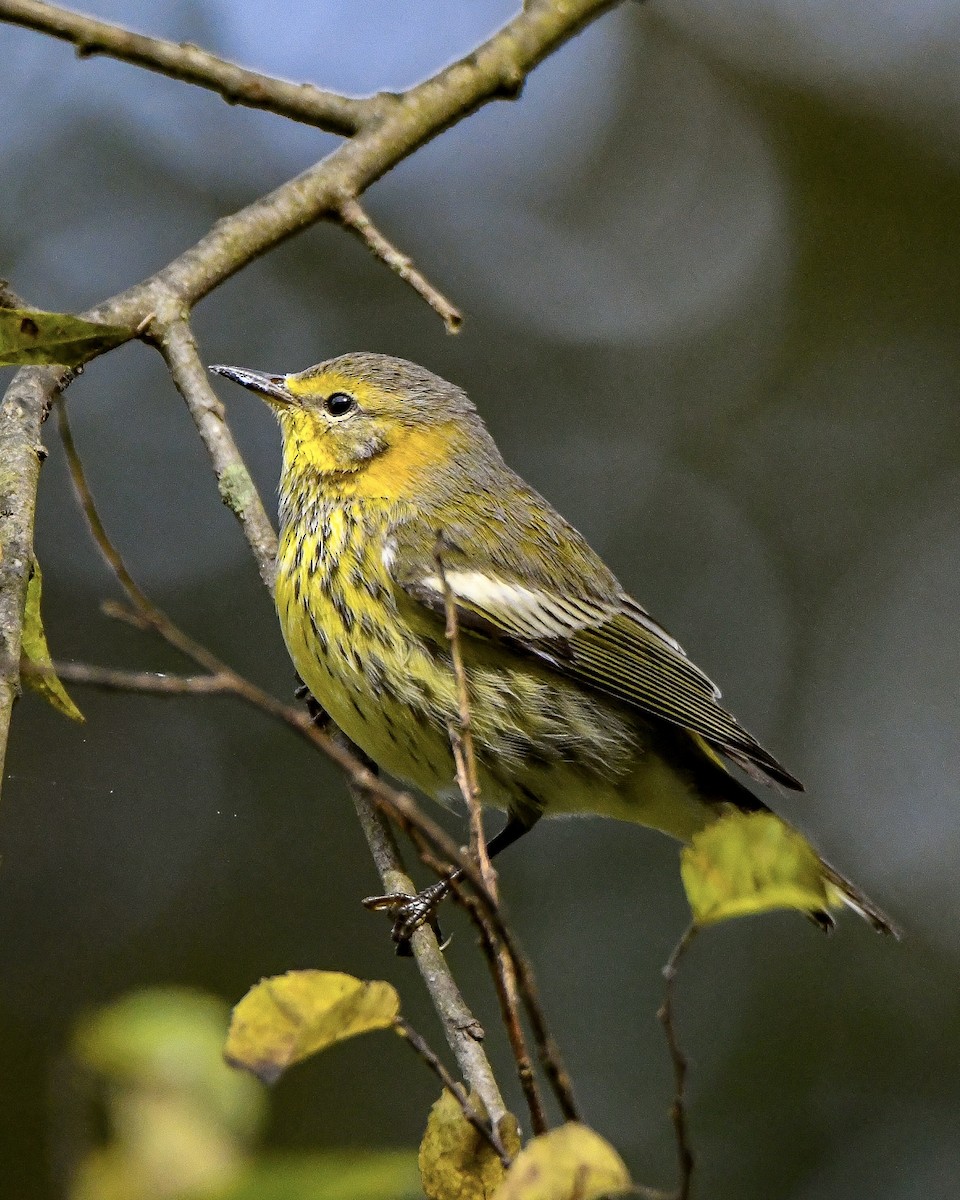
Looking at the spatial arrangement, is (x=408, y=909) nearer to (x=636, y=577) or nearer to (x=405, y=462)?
(x=405, y=462)

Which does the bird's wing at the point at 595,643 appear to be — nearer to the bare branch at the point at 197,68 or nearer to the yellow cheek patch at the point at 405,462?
the yellow cheek patch at the point at 405,462

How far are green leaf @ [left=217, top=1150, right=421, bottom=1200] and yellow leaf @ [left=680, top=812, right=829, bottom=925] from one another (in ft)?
1.65

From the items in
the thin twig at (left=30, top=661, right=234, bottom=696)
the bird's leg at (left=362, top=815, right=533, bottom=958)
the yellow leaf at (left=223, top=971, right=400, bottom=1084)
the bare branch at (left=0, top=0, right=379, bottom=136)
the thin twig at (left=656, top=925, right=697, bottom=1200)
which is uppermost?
the bare branch at (left=0, top=0, right=379, bottom=136)

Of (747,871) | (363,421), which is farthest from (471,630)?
(747,871)

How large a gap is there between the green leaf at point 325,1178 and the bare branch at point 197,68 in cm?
268

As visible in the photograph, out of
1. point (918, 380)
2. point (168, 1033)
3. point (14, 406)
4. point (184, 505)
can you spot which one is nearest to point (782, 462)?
point (918, 380)

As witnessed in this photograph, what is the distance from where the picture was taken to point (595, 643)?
3.92 meters

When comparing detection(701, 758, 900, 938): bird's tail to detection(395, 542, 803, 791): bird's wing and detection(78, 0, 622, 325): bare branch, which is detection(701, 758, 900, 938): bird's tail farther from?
detection(78, 0, 622, 325): bare branch

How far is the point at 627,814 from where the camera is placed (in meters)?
3.98

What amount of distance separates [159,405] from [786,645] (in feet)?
14.1

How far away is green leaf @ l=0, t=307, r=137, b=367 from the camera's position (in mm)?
2334

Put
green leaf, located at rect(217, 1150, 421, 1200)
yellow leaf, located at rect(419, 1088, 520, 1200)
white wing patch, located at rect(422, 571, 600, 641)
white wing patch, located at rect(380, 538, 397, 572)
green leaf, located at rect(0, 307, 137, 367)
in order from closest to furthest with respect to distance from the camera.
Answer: green leaf, located at rect(217, 1150, 421, 1200)
yellow leaf, located at rect(419, 1088, 520, 1200)
green leaf, located at rect(0, 307, 137, 367)
white wing patch, located at rect(380, 538, 397, 572)
white wing patch, located at rect(422, 571, 600, 641)

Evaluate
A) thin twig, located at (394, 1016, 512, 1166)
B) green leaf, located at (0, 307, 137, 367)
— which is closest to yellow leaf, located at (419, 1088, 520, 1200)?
thin twig, located at (394, 1016, 512, 1166)

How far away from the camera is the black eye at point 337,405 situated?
4.11 m
